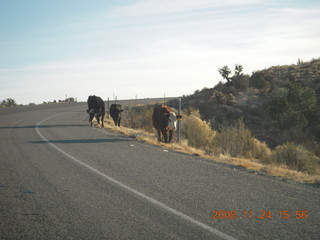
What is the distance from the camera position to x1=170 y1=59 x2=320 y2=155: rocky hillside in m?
22.4

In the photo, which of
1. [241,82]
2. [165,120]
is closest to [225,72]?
[241,82]

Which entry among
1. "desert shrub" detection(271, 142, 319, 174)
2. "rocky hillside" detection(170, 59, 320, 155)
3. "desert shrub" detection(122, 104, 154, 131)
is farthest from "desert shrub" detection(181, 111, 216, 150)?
"rocky hillside" detection(170, 59, 320, 155)

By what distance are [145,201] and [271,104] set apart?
2186 centimetres

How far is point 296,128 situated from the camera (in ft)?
72.7

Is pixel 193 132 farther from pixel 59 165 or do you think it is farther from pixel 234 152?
pixel 59 165

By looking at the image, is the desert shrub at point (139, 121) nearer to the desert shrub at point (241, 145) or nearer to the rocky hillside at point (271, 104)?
the rocky hillside at point (271, 104)

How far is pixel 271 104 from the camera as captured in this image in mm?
25250

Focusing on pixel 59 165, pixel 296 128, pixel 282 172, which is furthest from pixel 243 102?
pixel 59 165

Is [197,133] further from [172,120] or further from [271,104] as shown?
[271,104]

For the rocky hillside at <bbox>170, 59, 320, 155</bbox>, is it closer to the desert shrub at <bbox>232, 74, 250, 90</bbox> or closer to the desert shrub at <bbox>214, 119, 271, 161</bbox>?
the desert shrub at <bbox>232, 74, 250, 90</bbox>

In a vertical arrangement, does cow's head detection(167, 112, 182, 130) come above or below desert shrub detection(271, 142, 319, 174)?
above

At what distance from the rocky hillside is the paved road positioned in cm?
1400

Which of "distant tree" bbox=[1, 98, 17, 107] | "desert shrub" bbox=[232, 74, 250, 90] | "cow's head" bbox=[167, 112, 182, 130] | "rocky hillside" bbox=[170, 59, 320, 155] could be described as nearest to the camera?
"cow's head" bbox=[167, 112, 182, 130]

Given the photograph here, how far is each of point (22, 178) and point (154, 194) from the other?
11.4 ft
